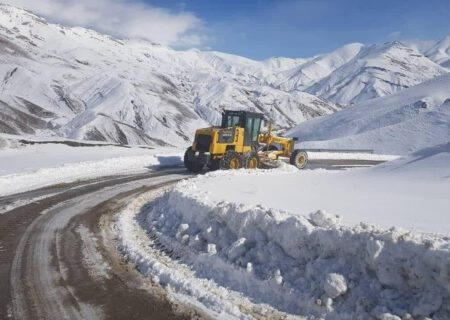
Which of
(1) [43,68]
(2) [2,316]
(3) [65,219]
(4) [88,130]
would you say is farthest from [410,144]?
(1) [43,68]

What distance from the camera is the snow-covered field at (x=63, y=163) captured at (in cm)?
1947

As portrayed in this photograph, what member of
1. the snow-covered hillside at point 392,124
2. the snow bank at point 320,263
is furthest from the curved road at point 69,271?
the snow-covered hillside at point 392,124

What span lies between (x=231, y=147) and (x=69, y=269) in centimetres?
1529

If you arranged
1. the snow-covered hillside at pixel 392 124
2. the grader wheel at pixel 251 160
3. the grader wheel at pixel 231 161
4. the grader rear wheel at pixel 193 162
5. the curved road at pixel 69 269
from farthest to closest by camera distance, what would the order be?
1. the snow-covered hillside at pixel 392 124
2. the grader wheel at pixel 251 160
3. the grader rear wheel at pixel 193 162
4. the grader wheel at pixel 231 161
5. the curved road at pixel 69 269

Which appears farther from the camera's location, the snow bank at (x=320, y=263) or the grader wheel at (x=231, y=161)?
the grader wheel at (x=231, y=161)

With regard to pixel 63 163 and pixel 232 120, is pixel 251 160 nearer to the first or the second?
pixel 232 120

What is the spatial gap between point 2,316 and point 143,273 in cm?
249

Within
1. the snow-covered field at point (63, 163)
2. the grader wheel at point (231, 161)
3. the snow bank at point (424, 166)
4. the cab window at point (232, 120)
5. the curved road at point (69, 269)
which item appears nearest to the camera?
the curved road at point (69, 269)

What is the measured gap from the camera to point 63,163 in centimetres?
2431

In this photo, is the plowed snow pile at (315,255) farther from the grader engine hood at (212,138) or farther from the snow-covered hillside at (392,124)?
the snow-covered hillside at (392,124)

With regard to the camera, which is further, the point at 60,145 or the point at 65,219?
the point at 60,145

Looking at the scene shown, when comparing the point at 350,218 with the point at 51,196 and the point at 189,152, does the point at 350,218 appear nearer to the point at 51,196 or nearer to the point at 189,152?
the point at 51,196

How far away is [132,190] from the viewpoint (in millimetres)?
17969

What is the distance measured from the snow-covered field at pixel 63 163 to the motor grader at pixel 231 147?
2.92 m
